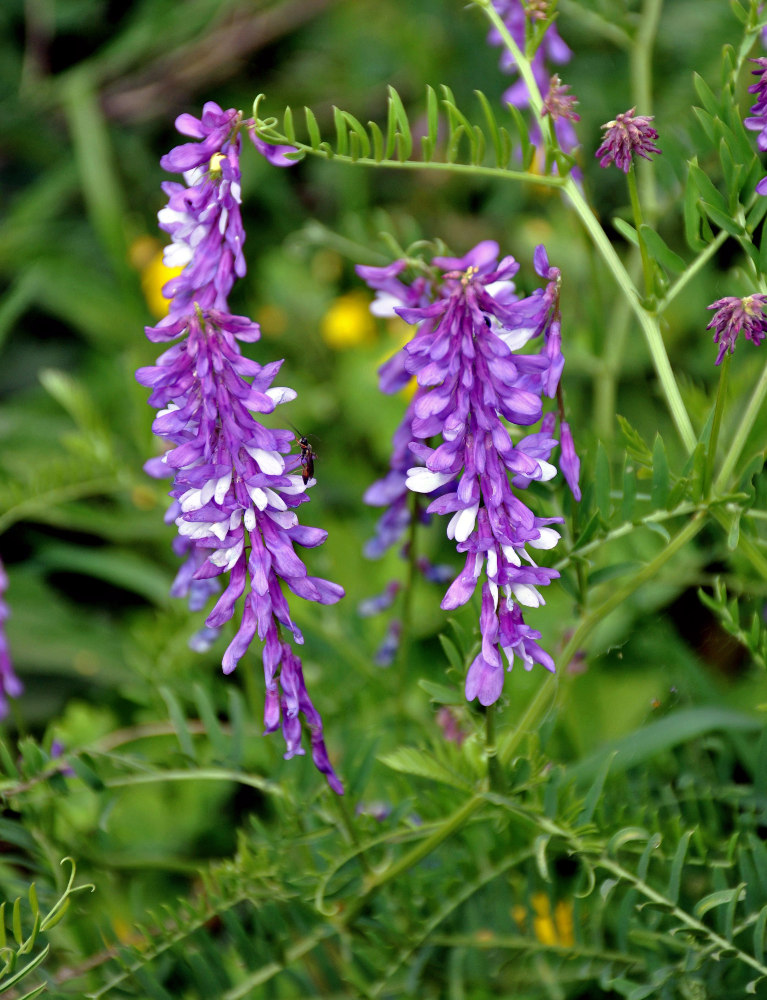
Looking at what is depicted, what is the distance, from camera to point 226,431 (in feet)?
2.58

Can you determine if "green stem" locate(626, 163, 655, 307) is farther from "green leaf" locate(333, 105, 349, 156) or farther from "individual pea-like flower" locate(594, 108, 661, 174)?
"green leaf" locate(333, 105, 349, 156)

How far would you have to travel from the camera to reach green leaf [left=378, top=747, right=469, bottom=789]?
93cm

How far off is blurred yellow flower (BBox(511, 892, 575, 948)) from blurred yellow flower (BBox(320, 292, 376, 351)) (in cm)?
153

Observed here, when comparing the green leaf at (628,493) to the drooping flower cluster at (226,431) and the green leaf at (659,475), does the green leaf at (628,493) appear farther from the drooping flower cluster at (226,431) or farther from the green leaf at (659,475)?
the drooping flower cluster at (226,431)

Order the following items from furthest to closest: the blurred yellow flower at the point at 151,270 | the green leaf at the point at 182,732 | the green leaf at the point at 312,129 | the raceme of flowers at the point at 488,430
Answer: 1. the blurred yellow flower at the point at 151,270
2. the green leaf at the point at 182,732
3. the green leaf at the point at 312,129
4. the raceme of flowers at the point at 488,430

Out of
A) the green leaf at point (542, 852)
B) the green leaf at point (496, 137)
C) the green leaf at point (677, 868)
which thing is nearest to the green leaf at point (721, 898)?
the green leaf at point (677, 868)

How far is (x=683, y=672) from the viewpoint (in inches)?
56.0

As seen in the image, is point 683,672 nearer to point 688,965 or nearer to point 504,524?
point 688,965

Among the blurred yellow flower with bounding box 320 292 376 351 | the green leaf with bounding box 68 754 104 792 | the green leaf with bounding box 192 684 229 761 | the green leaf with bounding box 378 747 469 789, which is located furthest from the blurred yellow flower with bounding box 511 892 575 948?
the blurred yellow flower with bounding box 320 292 376 351

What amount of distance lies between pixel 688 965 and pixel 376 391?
5.29ft

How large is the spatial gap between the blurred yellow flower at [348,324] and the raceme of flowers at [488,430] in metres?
1.66

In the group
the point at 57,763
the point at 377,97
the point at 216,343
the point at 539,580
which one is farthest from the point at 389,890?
the point at 377,97

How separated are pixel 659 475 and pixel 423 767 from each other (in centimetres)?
35

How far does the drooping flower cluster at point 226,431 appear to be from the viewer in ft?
2.54
